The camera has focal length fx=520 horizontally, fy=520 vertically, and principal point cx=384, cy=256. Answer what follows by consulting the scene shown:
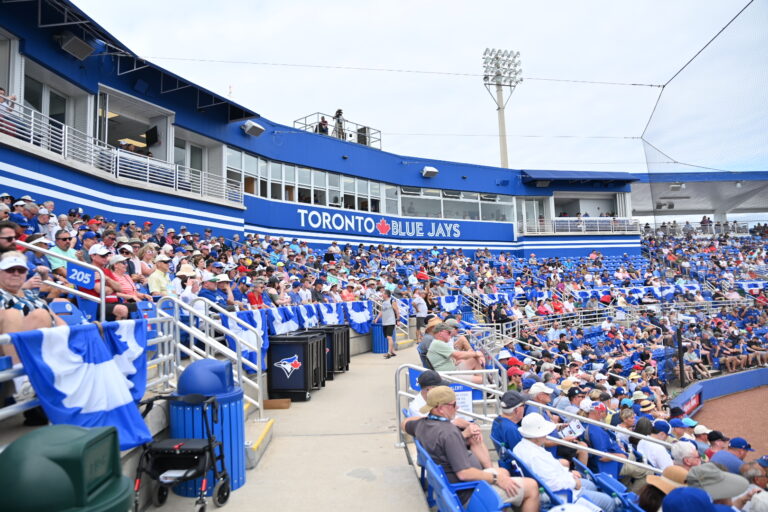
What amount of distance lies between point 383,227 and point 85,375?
2518 cm

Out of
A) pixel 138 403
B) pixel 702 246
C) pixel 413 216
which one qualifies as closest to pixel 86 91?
pixel 138 403

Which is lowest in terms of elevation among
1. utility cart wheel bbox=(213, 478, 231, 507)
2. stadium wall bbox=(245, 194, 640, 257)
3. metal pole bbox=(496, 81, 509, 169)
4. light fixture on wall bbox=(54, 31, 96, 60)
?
utility cart wheel bbox=(213, 478, 231, 507)

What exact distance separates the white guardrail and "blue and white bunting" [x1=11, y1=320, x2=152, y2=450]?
9782 millimetres

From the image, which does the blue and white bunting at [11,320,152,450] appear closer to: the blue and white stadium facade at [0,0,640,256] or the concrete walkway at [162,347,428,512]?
the concrete walkway at [162,347,428,512]

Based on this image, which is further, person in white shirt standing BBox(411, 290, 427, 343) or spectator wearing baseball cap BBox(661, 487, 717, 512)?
person in white shirt standing BBox(411, 290, 427, 343)

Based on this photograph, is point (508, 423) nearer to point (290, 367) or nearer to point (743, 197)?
point (290, 367)

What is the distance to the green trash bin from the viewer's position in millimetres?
1789

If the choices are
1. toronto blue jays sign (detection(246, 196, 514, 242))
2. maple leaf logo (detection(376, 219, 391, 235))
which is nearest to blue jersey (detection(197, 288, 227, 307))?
toronto blue jays sign (detection(246, 196, 514, 242))

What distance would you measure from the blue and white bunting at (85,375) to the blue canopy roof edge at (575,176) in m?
33.3

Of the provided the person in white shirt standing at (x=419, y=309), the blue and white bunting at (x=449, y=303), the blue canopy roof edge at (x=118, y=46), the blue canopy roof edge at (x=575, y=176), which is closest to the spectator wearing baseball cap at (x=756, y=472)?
the person in white shirt standing at (x=419, y=309)

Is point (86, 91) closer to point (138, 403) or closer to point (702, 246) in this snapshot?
point (138, 403)

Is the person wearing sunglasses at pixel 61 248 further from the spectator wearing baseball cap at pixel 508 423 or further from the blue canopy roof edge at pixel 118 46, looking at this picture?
the blue canopy roof edge at pixel 118 46

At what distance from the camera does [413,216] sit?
30.8m

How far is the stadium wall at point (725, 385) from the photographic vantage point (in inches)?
573
